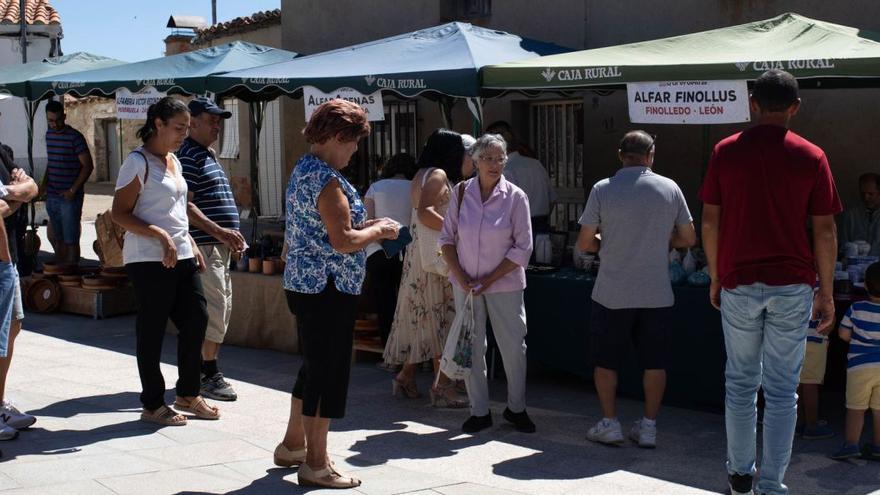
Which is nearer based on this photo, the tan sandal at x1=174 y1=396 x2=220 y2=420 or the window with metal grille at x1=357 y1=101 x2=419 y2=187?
the tan sandal at x1=174 y1=396 x2=220 y2=420

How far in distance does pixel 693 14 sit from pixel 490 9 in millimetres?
3045

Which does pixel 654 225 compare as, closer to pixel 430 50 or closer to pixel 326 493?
pixel 326 493

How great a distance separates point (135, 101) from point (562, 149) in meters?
4.60

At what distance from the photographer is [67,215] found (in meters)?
11.6

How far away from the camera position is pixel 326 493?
188 inches

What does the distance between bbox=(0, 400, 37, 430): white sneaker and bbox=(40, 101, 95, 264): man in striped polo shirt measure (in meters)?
5.97

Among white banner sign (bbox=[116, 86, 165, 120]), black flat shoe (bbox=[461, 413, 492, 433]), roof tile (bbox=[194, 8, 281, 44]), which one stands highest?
roof tile (bbox=[194, 8, 281, 44])

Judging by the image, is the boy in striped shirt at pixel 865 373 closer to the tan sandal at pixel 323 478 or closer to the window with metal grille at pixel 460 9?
the tan sandal at pixel 323 478

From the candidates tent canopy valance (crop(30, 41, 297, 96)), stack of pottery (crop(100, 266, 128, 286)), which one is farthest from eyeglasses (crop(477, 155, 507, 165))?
stack of pottery (crop(100, 266, 128, 286))

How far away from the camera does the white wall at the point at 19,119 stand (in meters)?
27.1

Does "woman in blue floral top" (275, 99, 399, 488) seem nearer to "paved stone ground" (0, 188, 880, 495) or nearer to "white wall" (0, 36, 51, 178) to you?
"paved stone ground" (0, 188, 880, 495)

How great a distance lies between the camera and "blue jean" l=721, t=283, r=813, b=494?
14.3 feet

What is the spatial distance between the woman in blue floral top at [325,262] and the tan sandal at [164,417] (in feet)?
4.81

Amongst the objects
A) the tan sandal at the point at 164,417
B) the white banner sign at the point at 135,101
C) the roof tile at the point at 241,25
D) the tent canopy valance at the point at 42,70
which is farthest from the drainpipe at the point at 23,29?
the tan sandal at the point at 164,417
